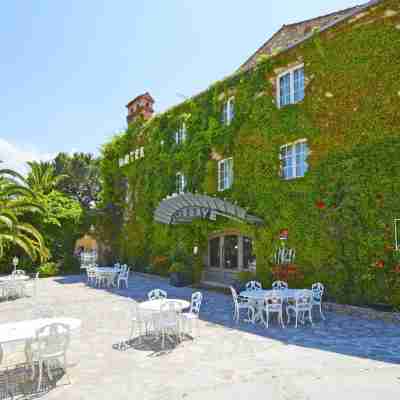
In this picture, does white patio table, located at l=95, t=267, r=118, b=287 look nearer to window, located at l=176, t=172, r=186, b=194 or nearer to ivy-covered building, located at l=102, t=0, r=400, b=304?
ivy-covered building, located at l=102, t=0, r=400, b=304

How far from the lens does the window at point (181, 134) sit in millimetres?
20241

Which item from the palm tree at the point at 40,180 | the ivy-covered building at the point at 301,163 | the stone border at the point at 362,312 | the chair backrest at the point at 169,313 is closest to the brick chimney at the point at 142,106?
the ivy-covered building at the point at 301,163

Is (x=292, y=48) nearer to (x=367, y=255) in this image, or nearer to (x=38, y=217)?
(x=367, y=255)

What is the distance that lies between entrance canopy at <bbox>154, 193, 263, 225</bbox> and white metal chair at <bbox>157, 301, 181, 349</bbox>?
627 centimetres

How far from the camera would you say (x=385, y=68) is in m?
11.7

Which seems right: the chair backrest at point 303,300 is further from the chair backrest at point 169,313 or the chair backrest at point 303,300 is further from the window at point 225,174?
the window at point 225,174

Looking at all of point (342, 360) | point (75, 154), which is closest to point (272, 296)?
point (342, 360)

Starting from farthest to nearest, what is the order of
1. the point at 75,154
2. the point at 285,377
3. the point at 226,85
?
the point at 75,154 < the point at 226,85 < the point at 285,377

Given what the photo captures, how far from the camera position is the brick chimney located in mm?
26328

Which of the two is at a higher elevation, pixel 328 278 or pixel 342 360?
pixel 328 278

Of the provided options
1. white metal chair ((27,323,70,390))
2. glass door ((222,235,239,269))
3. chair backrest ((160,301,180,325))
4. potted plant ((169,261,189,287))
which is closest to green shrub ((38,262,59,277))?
potted plant ((169,261,189,287))

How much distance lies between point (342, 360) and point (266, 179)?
30.1 ft

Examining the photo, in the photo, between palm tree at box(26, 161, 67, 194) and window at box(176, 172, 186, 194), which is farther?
palm tree at box(26, 161, 67, 194)

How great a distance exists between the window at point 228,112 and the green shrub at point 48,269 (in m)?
14.1
